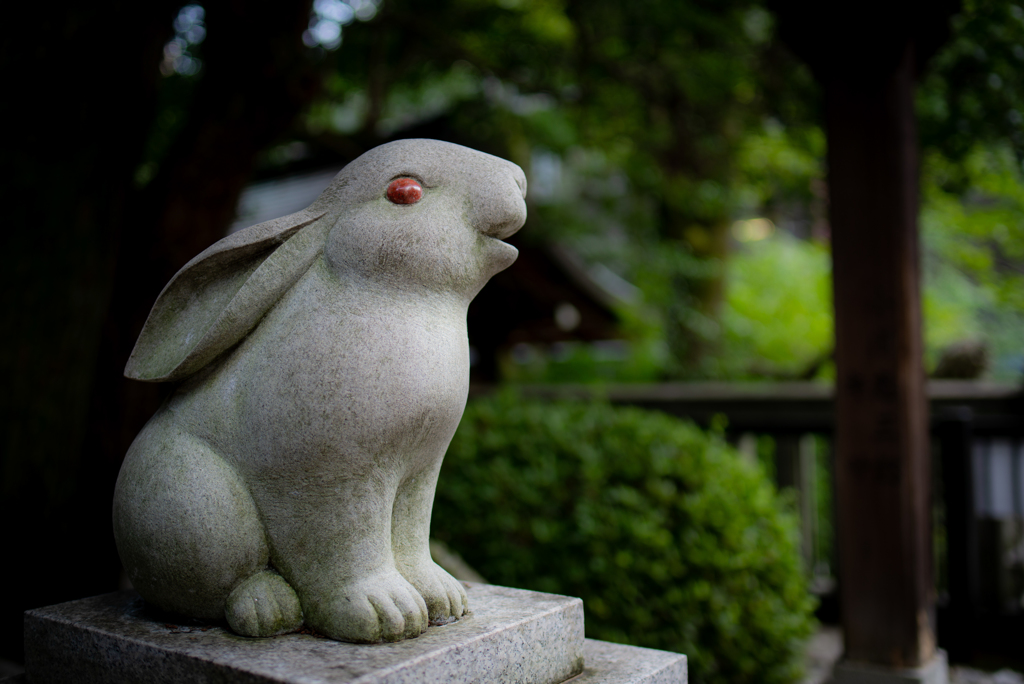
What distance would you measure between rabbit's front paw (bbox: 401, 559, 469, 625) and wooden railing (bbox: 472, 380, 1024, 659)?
3861mm

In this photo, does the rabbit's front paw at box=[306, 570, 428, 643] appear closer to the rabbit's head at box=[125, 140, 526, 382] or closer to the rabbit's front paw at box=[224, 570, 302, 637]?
the rabbit's front paw at box=[224, 570, 302, 637]

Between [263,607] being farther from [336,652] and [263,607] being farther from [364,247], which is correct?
[364,247]

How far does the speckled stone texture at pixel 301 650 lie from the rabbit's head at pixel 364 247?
0.70 metres

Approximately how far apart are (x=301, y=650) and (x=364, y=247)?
1.03m

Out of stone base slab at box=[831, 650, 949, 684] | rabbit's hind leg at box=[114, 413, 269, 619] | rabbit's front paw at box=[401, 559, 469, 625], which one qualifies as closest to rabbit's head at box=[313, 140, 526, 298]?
rabbit's hind leg at box=[114, 413, 269, 619]

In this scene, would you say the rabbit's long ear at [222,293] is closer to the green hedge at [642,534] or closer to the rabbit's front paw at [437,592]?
the rabbit's front paw at [437,592]

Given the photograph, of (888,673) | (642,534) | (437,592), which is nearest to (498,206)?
(437,592)

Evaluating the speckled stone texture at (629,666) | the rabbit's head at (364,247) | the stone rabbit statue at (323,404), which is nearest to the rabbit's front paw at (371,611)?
the stone rabbit statue at (323,404)

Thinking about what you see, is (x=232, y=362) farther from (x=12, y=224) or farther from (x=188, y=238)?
(x=12, y=224)

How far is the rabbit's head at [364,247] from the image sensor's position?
2086 mm

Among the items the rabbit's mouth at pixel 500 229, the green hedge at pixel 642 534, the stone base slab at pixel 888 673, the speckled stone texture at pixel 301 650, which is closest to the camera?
the speckled stone texture at pixel 301 650

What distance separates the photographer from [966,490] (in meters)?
4.95

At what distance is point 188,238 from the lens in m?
3.89

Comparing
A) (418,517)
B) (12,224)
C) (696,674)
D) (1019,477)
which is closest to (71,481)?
(12,224)
